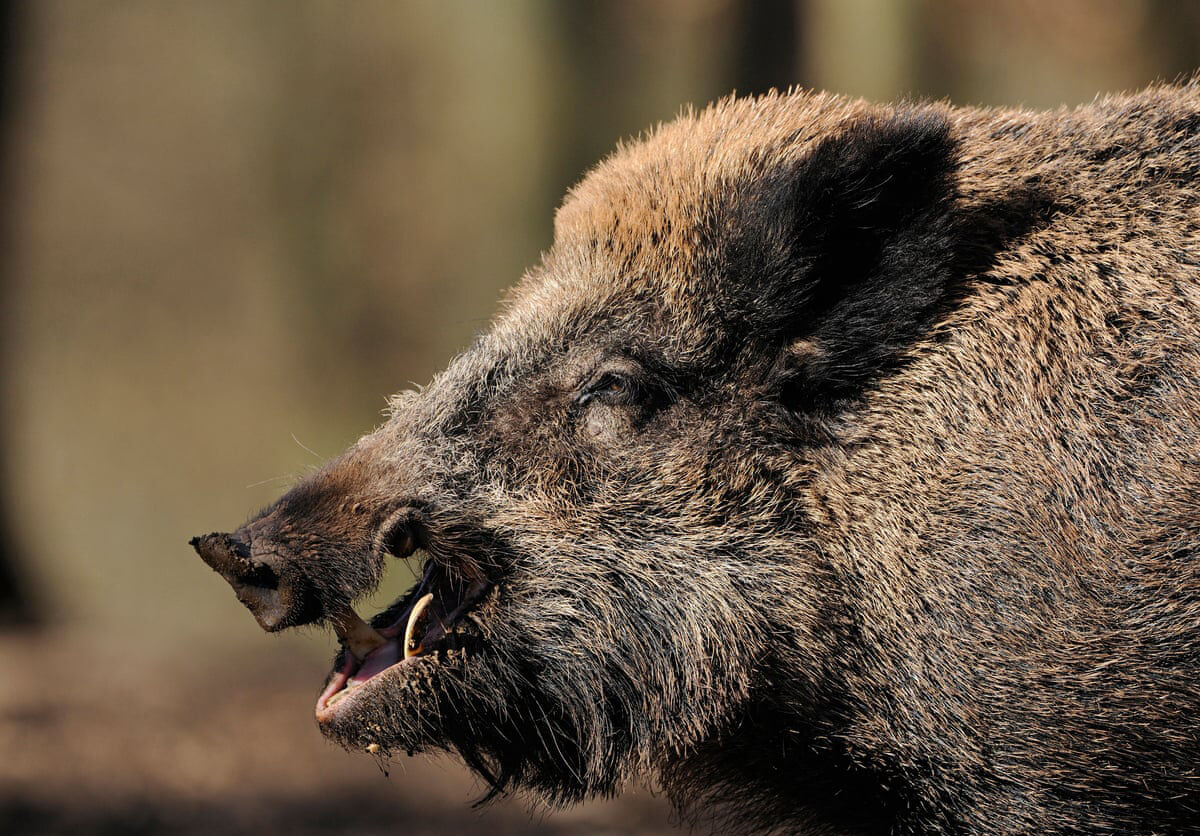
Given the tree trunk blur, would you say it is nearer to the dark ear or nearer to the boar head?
the boar head

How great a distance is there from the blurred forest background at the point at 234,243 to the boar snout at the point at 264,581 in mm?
5797

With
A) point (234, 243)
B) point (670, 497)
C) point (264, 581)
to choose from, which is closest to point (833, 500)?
point (670, 497)

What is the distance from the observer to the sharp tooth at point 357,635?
3.19 metres

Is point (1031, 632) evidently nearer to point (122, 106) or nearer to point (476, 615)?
point (476, 615)

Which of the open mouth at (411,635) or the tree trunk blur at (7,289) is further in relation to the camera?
the tree trunk blur at (7,289)

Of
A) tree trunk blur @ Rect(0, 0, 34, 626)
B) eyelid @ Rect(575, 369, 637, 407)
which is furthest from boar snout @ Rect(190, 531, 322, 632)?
tree trunk blur @ Rect(0, 0, 34, 626)

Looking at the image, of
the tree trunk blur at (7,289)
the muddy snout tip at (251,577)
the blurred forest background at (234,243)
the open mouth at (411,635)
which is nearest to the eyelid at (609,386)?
the open mouth at (411,635)

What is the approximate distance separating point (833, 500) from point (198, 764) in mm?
5802

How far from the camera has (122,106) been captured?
9305 millimetres

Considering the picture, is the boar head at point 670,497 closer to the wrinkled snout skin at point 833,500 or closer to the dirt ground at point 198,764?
the wrinkled snout skin at point 833,500

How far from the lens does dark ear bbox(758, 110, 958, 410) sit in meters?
3.32

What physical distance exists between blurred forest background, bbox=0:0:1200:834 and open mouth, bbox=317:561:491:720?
5.49m

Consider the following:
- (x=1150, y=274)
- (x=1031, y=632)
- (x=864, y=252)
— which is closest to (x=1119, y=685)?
(x=1031, y=632)

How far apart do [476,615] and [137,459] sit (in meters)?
7.04
